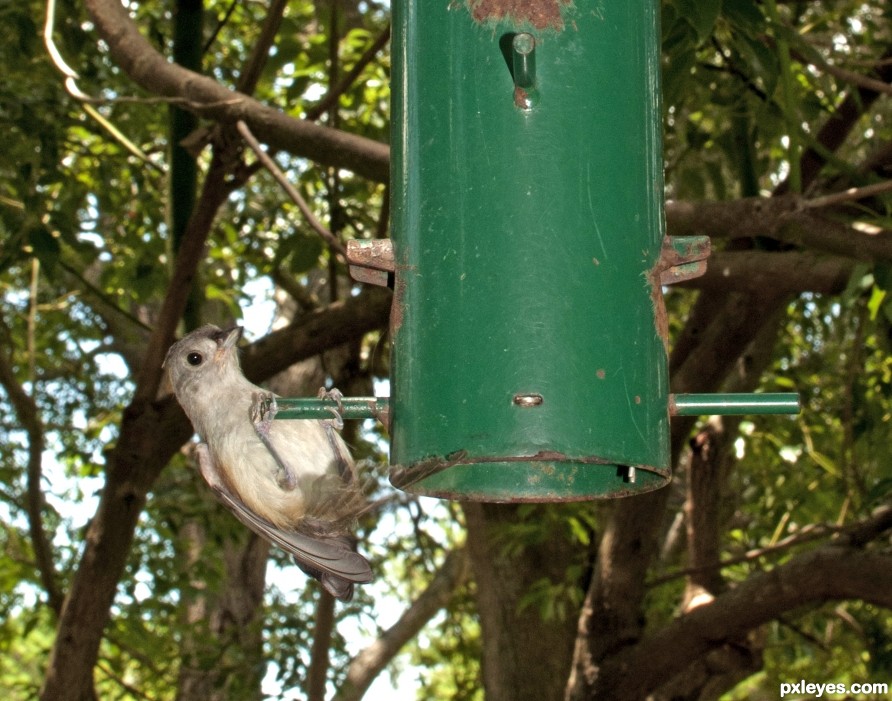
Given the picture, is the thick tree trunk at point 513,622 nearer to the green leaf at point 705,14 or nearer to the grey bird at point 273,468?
the grey bird at point 273,468

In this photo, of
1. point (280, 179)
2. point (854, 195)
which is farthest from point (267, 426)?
point (854, 195)

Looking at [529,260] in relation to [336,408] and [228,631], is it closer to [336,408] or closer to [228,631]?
[336,408]

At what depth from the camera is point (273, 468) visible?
3.32 metres

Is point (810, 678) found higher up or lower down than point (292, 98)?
lower down

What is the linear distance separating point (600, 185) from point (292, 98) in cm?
372

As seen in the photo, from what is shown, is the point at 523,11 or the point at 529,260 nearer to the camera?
the point at 529,260

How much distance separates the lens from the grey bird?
3244mm

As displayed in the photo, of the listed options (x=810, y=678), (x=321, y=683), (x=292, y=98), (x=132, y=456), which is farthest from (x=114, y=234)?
(x=810, y=678)

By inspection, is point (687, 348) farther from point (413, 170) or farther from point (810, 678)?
point (413, 170)

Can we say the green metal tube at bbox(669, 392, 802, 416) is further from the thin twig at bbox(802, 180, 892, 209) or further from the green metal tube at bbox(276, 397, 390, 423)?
the thin twig at bbox(802, 180, 892, 209)

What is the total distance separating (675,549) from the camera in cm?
732

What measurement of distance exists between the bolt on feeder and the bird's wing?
51cm

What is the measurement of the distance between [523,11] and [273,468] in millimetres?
1329

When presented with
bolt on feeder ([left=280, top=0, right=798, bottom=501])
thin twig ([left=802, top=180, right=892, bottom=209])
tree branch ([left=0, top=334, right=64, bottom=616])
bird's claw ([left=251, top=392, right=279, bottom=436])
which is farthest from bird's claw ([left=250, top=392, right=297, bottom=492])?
tree branch ([left=0, top=334, right=64, bottom=616])
